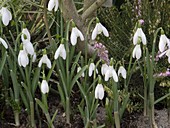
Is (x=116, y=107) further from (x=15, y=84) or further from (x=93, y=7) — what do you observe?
(x=93, y=7)

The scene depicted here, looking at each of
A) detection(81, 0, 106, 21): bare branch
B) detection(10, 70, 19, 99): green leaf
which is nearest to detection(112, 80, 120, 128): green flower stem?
detection(10, 70, 19, 99): green leaf

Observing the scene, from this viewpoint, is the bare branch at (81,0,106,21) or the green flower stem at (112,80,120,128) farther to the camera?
the bare branch at (81,0,106,21)

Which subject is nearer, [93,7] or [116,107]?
[116,107]

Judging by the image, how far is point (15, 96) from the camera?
2240mm

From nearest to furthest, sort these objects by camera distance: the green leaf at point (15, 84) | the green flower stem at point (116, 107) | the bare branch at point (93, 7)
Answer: the green flower stem at point (116, 107)
the green leaf at point (15, 84)
the bare branch at point (93, 7)

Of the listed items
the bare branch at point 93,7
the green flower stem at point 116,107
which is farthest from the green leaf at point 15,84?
the bare branch at point 93,7

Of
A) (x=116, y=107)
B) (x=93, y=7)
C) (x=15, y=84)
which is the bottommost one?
(x=116, y=107)

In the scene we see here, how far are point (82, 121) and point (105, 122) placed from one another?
6.3 inches

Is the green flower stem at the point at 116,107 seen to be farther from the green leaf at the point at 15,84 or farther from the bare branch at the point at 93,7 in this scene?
the bare branch at the point at 93,7

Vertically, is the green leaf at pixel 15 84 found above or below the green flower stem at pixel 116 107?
above

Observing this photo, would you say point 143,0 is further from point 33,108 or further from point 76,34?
point 33,108

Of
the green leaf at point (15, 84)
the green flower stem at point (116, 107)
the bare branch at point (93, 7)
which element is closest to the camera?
the green flower stem at point (116, 107)

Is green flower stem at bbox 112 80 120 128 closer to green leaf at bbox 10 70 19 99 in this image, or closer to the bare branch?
green leaf at bbox 10 70 19 99

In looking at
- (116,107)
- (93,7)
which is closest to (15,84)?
(116,107)
